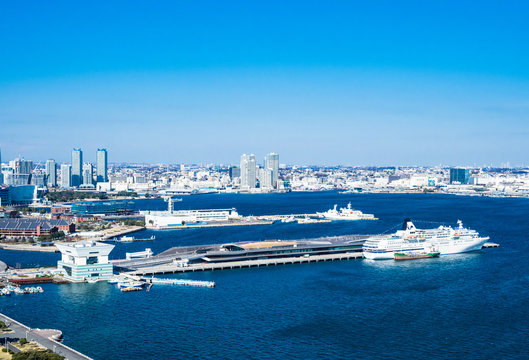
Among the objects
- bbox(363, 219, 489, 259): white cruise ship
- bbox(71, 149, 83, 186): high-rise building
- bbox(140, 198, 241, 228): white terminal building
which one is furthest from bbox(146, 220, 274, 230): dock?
bbox(71, 149, 83, 186): high-rise building

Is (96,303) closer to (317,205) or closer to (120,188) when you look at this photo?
(317,205)

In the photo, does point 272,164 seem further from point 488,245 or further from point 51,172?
point 488,245

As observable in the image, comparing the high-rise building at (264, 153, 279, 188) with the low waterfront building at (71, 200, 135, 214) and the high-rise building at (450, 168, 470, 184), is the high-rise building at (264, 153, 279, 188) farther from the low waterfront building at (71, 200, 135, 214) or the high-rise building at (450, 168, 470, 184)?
the low waterfront building at (71, 200, 135, 214)

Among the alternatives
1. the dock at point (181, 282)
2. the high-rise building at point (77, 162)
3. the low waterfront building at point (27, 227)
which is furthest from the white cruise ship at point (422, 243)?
the high-rise building at point (77, 162)

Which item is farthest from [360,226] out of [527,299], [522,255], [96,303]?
[96,303]

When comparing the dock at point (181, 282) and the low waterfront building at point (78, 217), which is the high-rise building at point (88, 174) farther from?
the dock at point (181, 282)
